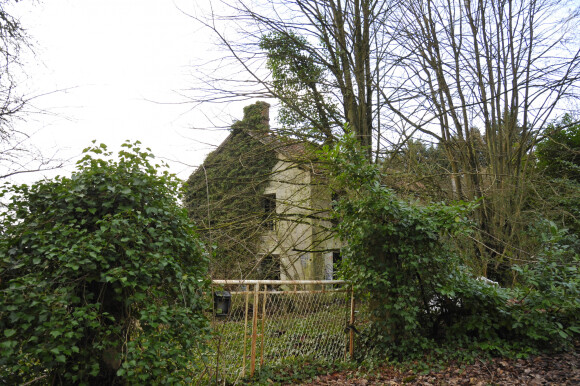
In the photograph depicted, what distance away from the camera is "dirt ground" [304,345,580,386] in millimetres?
4848

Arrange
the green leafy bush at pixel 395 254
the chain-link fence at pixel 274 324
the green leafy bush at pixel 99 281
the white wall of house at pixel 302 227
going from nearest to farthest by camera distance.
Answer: the green leafy bush at pixel 99 281 < the chain-link fence at pixel 274 324 < the green leafy bush at pixel 395 254 < the white wall of house at pixel 302 227

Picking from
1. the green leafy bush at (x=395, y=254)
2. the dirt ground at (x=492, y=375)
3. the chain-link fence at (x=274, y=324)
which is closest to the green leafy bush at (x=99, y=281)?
the chain-link fence at (x=274, y=324)

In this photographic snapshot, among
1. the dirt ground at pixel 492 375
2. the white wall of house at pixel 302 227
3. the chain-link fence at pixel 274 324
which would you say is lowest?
the dirt ground at pixel 492 375

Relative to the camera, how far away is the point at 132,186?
348cm

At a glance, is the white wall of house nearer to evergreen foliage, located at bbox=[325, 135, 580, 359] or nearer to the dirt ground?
evergreen foliage, located at bbox=[325, 135, 580, 359]

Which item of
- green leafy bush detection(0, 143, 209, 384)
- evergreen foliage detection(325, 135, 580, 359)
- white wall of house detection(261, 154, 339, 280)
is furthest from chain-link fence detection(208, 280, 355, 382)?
white wall of house detection(261, 154, 339, 280)

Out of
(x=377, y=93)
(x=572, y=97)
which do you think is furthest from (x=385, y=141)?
(x=572, y=97)

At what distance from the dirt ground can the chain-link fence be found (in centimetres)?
59

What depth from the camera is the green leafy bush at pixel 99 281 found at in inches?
109

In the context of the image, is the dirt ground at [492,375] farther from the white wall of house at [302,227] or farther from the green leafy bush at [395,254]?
the white wall of house at [302,227]

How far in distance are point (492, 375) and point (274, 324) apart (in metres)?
2.73

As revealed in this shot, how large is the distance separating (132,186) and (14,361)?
4.81ft

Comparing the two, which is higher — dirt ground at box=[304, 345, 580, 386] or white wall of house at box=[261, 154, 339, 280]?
white wall of house at box=[261, 154, 339, 280]

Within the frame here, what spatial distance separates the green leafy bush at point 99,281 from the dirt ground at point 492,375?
2.69 meters
